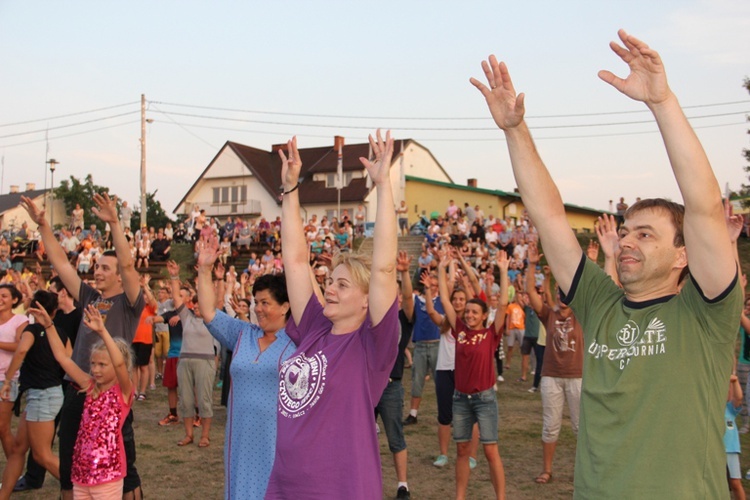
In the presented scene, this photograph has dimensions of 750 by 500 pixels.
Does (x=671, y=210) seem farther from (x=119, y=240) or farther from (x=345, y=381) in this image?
(x=119, y=240)

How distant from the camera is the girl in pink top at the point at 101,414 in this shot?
17.9ft

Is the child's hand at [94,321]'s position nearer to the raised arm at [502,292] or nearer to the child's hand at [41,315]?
the child's hand at [41,315]

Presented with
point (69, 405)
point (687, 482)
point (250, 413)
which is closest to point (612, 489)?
point (687, 482)

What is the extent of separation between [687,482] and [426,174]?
2156 inches

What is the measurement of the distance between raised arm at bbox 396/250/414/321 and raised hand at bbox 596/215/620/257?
4.66 ft

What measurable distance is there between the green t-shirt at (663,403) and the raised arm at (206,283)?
9.35ft

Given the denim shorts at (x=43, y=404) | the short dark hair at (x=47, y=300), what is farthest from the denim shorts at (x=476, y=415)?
the short dark hair at (x=47, y=300)

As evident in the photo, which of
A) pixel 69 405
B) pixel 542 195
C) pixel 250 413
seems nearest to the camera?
pixel 542 195

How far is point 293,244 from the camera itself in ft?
13.9

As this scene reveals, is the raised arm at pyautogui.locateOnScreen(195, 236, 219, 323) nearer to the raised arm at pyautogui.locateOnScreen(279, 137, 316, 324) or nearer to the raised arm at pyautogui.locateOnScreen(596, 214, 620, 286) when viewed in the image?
the raised arm at pyautogui.locateOnScreen(279, 137, 316, 324)

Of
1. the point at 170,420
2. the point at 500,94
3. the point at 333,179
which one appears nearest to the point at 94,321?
the point at 500,94

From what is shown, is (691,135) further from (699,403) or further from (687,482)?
(687,482)

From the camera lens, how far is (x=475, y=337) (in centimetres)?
768

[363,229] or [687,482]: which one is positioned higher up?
[363,229]
